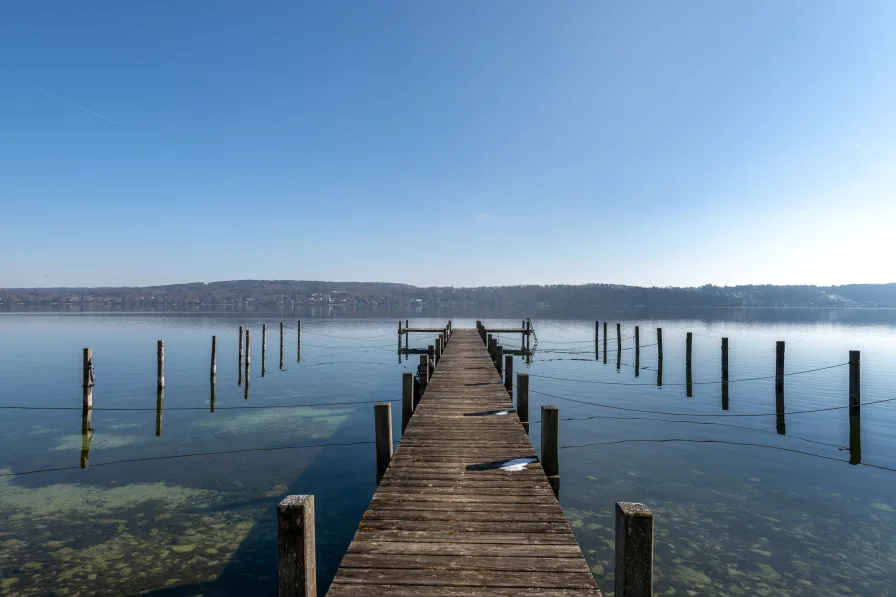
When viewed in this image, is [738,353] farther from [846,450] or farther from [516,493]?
[516,493]

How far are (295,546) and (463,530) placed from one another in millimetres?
2327

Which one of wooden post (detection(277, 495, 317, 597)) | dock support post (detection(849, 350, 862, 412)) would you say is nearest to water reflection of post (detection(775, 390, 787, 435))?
dock support post (detection(849, 350, 862, 412))

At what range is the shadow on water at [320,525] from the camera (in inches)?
329

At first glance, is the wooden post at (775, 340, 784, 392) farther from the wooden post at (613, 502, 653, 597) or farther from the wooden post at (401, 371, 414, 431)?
the wooden post at (613, 502, 653, 597)

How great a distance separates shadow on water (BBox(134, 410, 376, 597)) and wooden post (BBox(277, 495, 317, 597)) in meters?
4.14

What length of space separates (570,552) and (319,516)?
760 centimetres

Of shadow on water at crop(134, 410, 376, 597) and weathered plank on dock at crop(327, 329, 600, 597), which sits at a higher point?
weathered plank on dock at crop(327, 329, 600, 597)

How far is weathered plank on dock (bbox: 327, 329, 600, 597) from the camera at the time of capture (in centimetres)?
487

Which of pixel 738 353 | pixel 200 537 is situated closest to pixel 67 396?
pixel 200 537

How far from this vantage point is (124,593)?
8.09 m

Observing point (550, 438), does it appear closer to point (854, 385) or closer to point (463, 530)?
point (463, 530)

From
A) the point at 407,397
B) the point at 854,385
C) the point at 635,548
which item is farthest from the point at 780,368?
the point at 635,548

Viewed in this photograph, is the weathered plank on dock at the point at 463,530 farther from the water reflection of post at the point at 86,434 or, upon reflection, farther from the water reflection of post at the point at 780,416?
the water reflection of post at the point at 780,416

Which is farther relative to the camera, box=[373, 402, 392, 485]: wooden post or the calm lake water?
box=[373, 402, 392, 485]: wooden post
